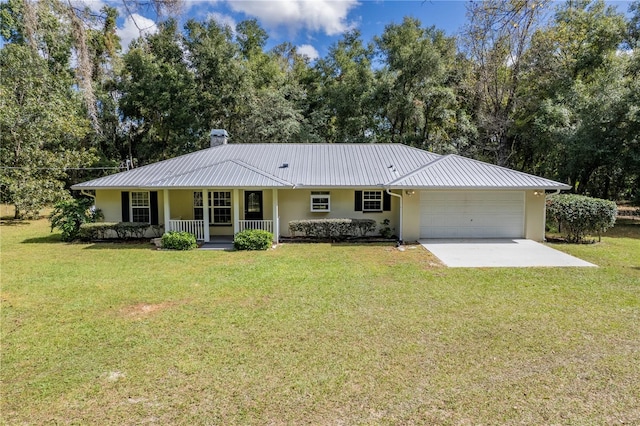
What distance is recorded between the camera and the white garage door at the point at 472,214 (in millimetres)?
13570

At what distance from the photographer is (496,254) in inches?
432

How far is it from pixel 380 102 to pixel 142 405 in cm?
2351

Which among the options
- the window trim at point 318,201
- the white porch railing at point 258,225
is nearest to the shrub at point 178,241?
the white porch railing at point 258,225

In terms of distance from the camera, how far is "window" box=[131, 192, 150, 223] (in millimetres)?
14344

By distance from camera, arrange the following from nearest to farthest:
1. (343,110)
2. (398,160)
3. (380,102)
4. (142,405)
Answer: (142,405) → (398,160) → (380,102) → (343,110)

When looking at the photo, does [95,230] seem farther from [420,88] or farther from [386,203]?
[420,88]

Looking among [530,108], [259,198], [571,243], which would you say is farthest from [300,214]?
[530,108]

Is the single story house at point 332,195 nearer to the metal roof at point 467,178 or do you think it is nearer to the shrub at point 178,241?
the metal roof at point 467,178

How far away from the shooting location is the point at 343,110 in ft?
84.9

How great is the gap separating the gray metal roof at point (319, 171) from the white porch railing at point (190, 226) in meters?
1.50

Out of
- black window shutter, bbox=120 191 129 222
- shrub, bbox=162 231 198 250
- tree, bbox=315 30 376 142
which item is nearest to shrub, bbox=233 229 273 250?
shrub, bbox=162 231 198 250

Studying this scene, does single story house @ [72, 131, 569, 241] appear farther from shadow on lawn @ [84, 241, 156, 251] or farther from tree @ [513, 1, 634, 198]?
tree @ [513, 1, 634, 198]

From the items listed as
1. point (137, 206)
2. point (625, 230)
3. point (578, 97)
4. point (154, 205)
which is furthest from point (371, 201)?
point (578, 97)

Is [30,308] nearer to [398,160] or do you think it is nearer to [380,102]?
[398,160]
